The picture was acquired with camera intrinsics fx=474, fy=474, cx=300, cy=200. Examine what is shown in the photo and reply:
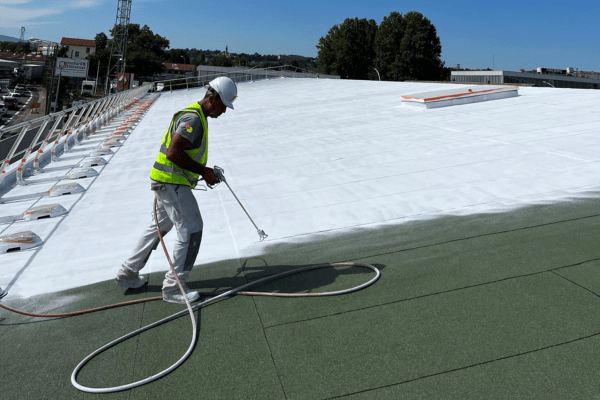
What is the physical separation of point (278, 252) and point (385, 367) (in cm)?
223

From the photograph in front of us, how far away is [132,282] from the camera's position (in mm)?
4074

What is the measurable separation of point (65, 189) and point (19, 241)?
2.62 m

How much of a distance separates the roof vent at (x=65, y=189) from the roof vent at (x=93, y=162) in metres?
2.25

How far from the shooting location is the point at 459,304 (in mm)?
3357

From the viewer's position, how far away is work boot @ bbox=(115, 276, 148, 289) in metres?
4.04

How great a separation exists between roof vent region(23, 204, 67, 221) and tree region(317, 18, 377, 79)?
81377mm

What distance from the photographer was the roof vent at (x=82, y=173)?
8.97 meters

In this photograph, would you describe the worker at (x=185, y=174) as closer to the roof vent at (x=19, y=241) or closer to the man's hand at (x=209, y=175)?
the man's hand at (x=209, y=175)

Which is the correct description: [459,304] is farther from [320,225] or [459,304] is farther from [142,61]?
[142,61]

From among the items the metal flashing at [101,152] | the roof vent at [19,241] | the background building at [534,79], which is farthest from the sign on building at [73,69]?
the background building at [534,79]

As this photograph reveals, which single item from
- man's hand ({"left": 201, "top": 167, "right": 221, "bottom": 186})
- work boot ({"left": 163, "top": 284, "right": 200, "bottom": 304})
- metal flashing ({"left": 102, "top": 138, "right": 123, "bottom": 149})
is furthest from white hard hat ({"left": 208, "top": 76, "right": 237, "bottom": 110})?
metal flashing ({"left": 102, "top": 138, "right": 123, "bottom": 149})

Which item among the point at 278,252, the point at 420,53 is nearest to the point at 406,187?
the point at 278,252

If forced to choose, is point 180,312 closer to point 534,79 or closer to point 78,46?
point 534,79

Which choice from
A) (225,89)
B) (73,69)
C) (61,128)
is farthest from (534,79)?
(225,89)
